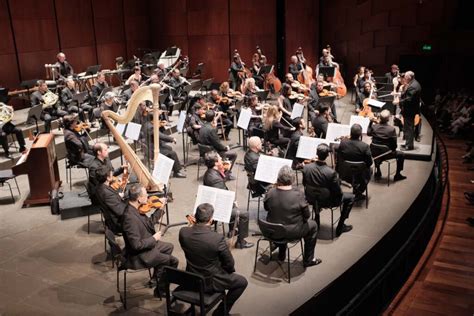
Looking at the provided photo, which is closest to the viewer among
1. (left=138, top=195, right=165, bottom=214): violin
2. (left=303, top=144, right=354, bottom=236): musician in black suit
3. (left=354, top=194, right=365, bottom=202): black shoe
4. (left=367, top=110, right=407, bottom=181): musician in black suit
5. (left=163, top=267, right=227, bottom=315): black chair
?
(left=163, top=267, right=227, bottom=315): black chair

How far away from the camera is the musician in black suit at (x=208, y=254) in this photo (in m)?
4.50

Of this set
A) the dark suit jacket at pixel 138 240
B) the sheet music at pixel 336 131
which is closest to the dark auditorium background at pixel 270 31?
the sheet music at pixel 336 131

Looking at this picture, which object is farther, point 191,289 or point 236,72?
point 236,72

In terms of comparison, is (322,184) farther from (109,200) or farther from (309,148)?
(109,200)

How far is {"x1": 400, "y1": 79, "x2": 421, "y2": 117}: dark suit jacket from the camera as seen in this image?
9328mm

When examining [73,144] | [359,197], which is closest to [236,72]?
Answer: [73,144]

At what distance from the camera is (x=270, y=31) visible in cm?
1761

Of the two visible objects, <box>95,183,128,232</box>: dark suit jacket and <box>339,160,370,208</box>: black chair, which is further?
<box>339,160,370,208</box>: black chair

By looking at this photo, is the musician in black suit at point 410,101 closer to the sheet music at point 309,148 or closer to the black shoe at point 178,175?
the sheet music at point 309,148

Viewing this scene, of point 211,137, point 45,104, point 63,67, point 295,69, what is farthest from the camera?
point 295,69

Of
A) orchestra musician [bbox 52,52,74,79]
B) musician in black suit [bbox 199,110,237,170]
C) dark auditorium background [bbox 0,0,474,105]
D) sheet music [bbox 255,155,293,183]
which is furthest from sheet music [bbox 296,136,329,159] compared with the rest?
dark auditorium background [bbox 0,0,474,105]

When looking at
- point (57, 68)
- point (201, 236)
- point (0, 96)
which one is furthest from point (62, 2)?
point (201, 236)

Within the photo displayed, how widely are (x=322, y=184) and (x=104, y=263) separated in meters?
2.99

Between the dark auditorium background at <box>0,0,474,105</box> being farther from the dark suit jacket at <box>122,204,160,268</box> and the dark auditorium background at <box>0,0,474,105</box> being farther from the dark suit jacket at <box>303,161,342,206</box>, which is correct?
the dark suit jacket at <box>122,204,160,268</box>
